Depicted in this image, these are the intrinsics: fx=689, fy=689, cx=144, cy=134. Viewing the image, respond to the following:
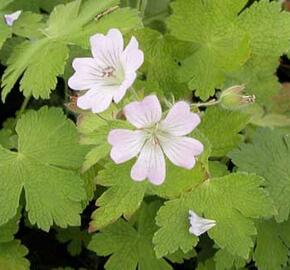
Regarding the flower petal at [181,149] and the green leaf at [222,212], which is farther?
the green leaf at [222,212]

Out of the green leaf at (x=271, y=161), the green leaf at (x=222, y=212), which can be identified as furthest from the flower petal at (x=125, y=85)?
the green leaf at (x=271, y=161)

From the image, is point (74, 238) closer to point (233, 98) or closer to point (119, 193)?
point (119, 193)

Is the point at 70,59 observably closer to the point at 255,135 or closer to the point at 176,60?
the point at 176,60

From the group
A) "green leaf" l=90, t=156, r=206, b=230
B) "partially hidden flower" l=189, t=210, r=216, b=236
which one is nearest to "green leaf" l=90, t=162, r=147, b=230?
"green leaf" l=90, t=156, r=206, b=230

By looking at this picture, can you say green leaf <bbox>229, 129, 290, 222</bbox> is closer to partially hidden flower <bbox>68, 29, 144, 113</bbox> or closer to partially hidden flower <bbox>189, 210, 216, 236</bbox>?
partially hidden flower <bbox>189, 210, 216, 236</bbox>

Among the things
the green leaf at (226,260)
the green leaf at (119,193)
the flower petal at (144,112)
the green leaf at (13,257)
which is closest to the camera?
the flower petal at (144,112)

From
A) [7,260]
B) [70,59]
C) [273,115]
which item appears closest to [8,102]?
[70,59]

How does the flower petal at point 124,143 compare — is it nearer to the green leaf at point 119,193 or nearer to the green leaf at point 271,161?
the green leaf at point 119,193
